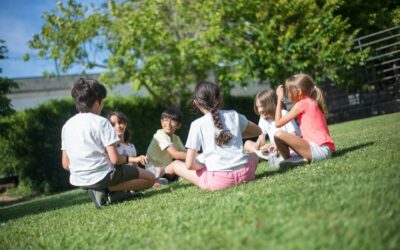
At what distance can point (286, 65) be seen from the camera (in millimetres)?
17703

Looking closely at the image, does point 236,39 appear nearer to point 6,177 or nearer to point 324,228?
point 6,177

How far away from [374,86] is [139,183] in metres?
15.6

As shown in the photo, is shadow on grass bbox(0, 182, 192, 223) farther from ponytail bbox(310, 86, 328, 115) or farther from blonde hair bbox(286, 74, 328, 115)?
ponytail bbox(310, 86, 328, 115)

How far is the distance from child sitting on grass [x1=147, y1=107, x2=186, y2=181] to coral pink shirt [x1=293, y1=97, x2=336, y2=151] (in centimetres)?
212

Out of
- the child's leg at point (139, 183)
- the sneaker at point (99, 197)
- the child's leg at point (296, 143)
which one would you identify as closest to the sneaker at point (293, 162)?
the child's leg at point (296, 143)

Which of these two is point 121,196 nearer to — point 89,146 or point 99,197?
point 99,197

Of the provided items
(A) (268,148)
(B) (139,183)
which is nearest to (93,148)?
(B) (139,183)

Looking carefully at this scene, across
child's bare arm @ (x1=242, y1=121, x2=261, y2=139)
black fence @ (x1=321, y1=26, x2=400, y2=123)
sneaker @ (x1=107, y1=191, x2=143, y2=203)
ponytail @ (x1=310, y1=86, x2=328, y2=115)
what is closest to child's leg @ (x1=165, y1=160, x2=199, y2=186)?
sneaker @ (x1=107, y1=191, x2=143, y2=203)

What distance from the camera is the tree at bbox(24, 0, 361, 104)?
15375 mm

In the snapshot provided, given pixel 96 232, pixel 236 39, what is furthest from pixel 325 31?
pixel 96 232

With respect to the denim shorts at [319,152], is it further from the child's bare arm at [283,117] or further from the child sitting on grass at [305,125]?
the child's bare arm at [283,117]

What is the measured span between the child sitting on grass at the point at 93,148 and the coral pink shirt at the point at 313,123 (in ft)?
8.52

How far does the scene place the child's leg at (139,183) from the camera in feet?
18.8

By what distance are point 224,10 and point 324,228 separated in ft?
47.6
